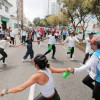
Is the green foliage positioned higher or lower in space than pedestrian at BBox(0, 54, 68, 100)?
higher

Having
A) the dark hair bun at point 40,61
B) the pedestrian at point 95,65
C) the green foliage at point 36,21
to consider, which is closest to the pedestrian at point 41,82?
the dark hair bun at point 40,61

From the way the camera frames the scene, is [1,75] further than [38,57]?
Yes

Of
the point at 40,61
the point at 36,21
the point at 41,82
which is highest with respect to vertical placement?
the point at 36,21

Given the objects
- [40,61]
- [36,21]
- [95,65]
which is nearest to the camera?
[40,61]

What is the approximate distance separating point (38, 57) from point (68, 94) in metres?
2.38

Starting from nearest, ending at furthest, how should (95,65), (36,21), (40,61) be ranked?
(40,61)
(95,65)
(36,21)

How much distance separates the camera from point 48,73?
2.32 metres

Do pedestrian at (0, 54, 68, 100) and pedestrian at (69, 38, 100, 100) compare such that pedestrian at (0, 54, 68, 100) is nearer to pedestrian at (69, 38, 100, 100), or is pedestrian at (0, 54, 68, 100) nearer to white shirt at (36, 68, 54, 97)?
white shirt at (36, 68, 54, 97)

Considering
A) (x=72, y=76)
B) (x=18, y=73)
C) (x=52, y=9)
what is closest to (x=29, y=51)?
(x=18, y=73)

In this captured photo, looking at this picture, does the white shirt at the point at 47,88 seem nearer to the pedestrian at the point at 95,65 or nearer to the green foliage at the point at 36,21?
the pedestrian at the point at 95,65

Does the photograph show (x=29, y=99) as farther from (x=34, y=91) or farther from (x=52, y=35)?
(x=52, y=35)

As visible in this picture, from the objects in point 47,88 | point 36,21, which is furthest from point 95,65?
point 36,21

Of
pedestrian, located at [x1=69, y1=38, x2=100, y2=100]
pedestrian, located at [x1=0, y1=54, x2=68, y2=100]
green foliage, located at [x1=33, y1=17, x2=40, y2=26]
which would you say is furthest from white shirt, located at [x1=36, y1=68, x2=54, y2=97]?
green foliage, located at [x1=33, y1=17, x2=40, y2=26]

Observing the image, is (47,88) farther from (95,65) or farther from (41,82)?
(95,65)
